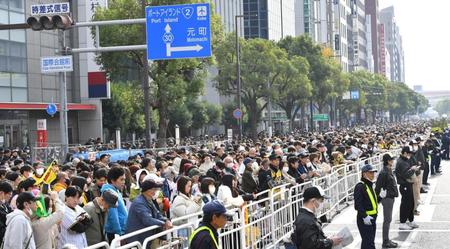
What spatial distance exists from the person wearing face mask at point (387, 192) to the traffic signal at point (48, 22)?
25.5 ft

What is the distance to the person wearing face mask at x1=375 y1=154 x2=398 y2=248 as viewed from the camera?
12.4 meters

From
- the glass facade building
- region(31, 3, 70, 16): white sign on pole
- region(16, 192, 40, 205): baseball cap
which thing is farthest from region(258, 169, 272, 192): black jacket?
the glass facade building

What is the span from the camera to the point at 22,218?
7109 mm

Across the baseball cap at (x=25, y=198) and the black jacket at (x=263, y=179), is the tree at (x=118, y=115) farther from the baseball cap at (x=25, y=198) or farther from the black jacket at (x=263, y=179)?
the baseball cap at (x=25, y=198)

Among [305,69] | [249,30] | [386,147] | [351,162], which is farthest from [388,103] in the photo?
[351,162]

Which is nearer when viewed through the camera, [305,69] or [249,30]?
[305,69]

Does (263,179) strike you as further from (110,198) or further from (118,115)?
(118,115)

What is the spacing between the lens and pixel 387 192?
12531 mm

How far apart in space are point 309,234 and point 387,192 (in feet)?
20.5

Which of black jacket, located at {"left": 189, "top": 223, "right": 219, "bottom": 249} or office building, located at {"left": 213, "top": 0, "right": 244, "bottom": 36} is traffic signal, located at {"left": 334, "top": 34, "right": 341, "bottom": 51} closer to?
office building, located at {"left": 213, "top": 0, "right": 244, "bottom": 36}

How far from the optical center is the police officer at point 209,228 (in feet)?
19.7

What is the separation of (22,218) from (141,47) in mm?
12342

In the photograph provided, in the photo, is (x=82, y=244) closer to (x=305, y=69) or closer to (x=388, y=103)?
(x=305, y=69)

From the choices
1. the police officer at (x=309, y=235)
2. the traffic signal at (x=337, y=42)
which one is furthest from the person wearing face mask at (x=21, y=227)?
the traffic signal at (x=337, y=42)
